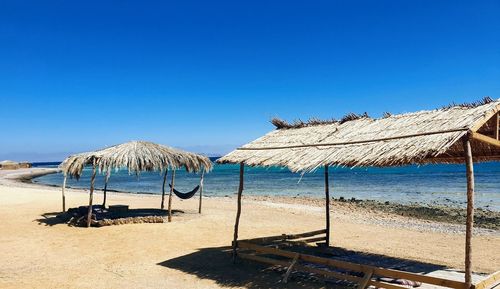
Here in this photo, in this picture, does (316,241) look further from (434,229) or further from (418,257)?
(434,229)

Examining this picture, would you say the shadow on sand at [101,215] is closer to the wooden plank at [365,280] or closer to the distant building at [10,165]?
the wooden plank at [365,280]

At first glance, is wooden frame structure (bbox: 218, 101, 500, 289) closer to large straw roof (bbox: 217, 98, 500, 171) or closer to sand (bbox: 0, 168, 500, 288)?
large straw roof (bbox: 217, 98, 500, 171)

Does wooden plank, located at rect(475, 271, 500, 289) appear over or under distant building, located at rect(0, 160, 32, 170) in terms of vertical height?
under

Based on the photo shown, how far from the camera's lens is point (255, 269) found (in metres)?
7.80

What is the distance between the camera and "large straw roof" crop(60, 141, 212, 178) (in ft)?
40.4

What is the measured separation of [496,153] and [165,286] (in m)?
6.57

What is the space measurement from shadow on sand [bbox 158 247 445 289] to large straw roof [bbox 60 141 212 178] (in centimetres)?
450

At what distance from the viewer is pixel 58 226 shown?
12055 millimetres

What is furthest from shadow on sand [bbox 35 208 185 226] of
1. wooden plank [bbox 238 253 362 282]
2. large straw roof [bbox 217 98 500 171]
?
wooden plank [bbox 238 253 362 282]

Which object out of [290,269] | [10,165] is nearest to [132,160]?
[290,269]

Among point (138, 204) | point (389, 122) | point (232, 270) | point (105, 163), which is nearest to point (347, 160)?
point (389, 122)

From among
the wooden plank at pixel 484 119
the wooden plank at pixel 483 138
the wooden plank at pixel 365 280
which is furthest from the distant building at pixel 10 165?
the wooden plank at pixel 484 119

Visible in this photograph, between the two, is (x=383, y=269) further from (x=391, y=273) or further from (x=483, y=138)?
(x=483, y=138)

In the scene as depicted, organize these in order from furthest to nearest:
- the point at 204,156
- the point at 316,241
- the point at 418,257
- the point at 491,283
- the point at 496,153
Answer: the point at 204,156 → the point at 316,241 → the point at 418,257 → the point at 496,153 → the point at 491,283
